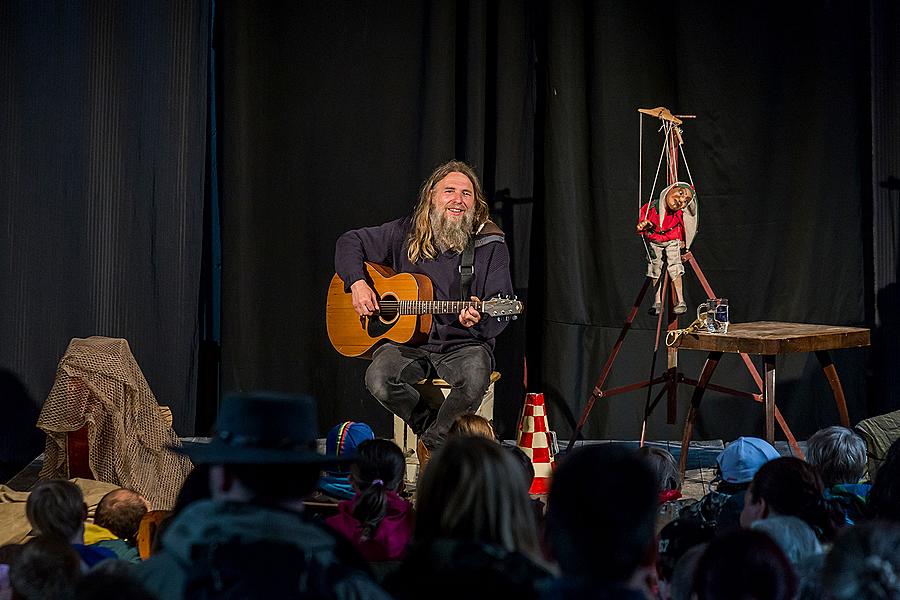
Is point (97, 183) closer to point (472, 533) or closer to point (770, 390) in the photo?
point (770, 390)

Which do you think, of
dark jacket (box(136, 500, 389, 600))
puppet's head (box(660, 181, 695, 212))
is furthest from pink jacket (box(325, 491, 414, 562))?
puppet's head (box(660, 181, 695, 212))

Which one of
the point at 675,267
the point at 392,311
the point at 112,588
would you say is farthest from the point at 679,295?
the point at 112,588

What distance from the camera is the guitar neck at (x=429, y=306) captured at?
201 inches

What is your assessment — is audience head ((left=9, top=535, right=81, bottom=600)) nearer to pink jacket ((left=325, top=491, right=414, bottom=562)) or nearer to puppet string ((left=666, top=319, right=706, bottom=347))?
pink jacket ((left=325, top=491, right=414, bottom=562))

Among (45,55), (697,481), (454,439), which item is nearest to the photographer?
(454,439)

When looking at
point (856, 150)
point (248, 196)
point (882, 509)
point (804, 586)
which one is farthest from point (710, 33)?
point (804, 586)

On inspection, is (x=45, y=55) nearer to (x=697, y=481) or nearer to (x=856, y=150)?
(x=697, y=481)

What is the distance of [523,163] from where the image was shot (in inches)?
247

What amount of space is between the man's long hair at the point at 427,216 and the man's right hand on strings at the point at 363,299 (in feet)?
0.99

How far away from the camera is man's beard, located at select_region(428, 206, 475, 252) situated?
5.33 metres

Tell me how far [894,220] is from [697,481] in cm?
203

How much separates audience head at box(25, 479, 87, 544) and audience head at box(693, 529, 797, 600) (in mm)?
1564

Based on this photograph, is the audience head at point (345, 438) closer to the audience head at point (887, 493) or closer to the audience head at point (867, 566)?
the audience head at point (887, 493)

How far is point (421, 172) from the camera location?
6.21m
